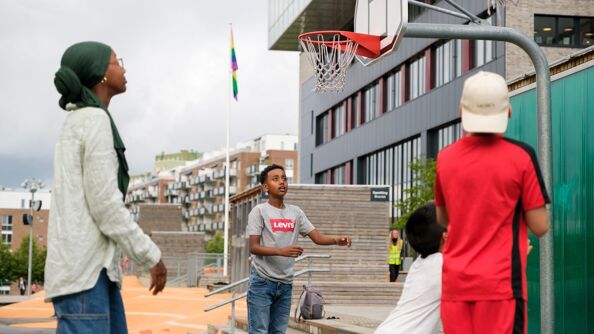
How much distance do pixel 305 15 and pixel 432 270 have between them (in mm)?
53718

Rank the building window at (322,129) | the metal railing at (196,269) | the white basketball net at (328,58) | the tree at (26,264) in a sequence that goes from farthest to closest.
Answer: the tree at (26,264), the building window at (322,129), the metal railing at (196,269), the white basketball net at (328,58)

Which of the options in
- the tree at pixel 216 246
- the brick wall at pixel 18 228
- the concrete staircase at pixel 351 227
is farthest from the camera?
the brick wall at pixel 18 228

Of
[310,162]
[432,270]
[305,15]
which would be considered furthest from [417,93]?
[432,270]

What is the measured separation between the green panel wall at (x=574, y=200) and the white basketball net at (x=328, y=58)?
290cm

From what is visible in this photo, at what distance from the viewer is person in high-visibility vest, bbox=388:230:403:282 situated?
91.6 feet

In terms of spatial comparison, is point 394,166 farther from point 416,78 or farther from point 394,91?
point 416,78

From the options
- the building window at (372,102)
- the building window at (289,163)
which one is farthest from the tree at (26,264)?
the building window at (372,102)

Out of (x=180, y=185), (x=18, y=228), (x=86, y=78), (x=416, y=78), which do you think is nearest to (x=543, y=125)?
(x=86, y=78)

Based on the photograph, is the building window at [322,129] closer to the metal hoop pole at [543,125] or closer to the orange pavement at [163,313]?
the orange pavement at [163,313]

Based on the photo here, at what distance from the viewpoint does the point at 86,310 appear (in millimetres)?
4316

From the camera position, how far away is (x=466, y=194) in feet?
15.2

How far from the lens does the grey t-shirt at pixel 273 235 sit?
872 centimetres

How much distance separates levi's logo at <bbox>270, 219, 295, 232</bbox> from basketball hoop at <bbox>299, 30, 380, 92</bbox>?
296cm

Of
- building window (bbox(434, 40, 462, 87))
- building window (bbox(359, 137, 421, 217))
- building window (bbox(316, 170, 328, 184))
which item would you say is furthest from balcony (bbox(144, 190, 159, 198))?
building window (bbox(434, 40, 462, 87))
